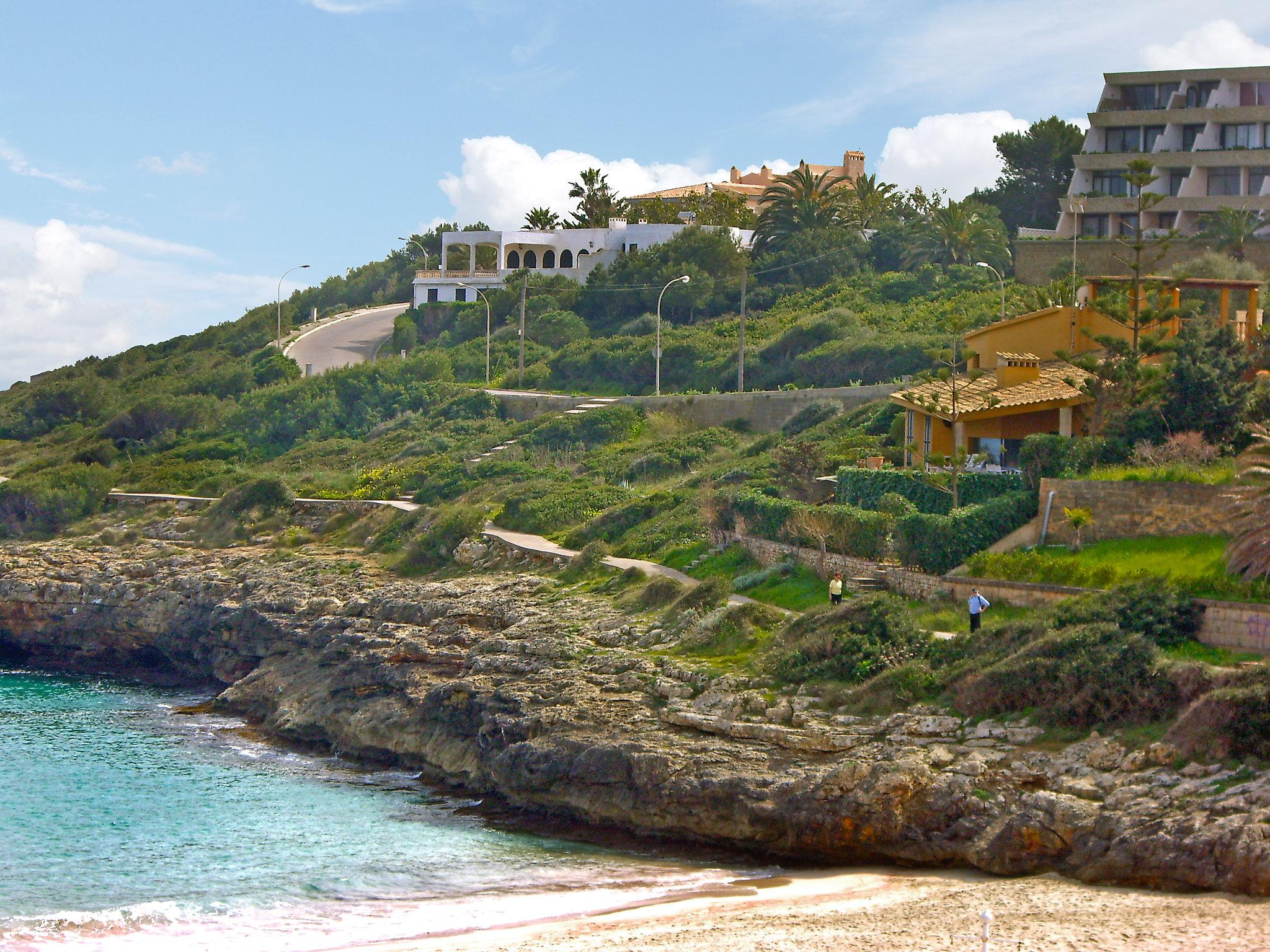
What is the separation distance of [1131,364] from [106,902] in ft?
77.9

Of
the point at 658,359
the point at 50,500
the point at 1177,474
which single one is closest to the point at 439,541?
the point at 658,359

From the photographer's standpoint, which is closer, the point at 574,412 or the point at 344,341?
the point at 574,412

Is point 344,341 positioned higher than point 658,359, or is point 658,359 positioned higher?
point 344,341

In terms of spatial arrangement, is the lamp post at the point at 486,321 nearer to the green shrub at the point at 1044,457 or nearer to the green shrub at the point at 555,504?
the green shrub at the point at 555,504

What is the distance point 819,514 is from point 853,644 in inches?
252

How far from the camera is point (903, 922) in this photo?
18781mm

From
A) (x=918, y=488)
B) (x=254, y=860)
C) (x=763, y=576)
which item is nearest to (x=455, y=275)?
(x=763, y=576)

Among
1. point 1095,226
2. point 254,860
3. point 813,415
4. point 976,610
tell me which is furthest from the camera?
point 1095,226

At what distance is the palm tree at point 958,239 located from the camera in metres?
68.9

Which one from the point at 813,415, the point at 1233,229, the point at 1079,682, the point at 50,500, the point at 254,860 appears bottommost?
the point at 254,860

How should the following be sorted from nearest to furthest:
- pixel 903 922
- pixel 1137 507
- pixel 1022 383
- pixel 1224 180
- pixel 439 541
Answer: pixel 903 922
pixel 1137 507
pixel 1022 383
pixel 439 541
pixel 1224 180

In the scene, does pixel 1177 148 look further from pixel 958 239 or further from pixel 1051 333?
pixel 1051 333

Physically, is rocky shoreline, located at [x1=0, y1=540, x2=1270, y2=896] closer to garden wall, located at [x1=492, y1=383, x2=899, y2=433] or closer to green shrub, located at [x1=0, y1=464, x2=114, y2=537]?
green shrub, located at [x1=0, y1=464, x2=114, y2=537]

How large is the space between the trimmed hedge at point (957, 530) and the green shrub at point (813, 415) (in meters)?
17.4
